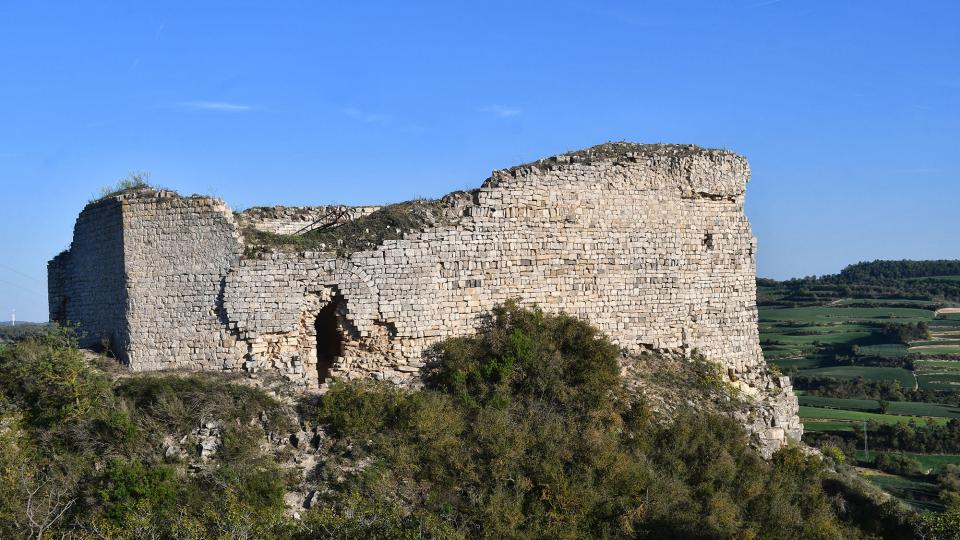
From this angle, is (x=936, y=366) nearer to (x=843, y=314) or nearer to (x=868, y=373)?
(x=868, y=373)

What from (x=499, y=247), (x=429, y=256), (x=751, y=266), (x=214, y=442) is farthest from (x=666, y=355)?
(x=214, y=442)

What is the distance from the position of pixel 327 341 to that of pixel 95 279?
11.2 feet

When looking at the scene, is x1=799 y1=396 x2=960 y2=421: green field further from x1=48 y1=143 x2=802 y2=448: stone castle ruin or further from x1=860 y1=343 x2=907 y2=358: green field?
x1=48 y1=143 x2=802 y2=448: stone castle ruin

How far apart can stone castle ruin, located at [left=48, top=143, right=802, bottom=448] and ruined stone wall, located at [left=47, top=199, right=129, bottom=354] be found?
41mm

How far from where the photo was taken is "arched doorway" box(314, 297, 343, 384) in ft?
37.6

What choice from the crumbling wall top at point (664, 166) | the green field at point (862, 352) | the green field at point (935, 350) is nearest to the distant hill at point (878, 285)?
the green field at point (862, 352)

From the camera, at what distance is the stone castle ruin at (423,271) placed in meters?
10.8

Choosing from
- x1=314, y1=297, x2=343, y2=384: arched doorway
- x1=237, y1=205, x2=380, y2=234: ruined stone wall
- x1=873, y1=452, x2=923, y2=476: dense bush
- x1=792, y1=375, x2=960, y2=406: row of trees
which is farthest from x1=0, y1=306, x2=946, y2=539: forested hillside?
x1=792, y1=375, x2=960, y2=406: row of trees

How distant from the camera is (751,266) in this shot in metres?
13.8

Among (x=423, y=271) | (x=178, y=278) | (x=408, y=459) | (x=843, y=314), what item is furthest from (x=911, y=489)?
(x=843, y=314)

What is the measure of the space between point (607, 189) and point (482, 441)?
14.6 feet

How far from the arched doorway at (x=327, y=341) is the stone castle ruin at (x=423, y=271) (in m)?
0.04

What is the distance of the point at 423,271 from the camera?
11211mm

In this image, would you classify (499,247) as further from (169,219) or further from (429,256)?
(169,219)
